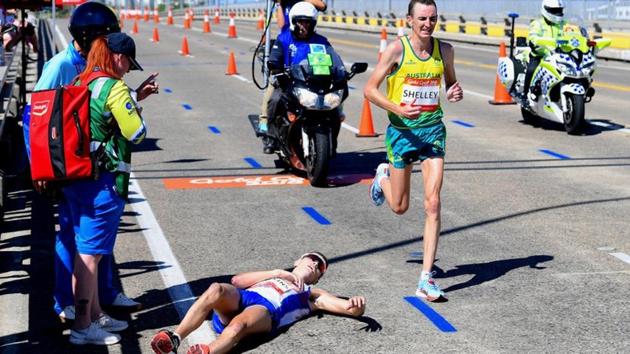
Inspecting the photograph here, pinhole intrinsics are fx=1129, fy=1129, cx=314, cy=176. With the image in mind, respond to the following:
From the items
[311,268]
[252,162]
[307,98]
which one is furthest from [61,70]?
[252,162]

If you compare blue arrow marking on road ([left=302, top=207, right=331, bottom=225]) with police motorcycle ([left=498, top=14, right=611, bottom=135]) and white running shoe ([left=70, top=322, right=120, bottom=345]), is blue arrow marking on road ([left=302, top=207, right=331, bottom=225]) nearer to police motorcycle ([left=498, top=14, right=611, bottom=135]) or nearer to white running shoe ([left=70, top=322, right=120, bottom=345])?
white running shoe ([left=70, top=322, right=120, bottom=345])

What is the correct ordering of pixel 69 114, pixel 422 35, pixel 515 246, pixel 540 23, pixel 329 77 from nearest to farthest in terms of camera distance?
pixel 69 114
pixel 422 35
pixel 515 246
pixel 329 77
pixel 540 23

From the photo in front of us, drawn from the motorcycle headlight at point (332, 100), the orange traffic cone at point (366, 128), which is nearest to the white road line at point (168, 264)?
the motorcycle headlight at point (332, 100)

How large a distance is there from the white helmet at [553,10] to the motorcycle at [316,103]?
4686mm

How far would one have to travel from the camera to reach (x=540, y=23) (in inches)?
646

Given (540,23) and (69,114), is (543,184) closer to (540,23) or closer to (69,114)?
(540,23)

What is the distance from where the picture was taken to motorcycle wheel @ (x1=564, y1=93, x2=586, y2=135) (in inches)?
629

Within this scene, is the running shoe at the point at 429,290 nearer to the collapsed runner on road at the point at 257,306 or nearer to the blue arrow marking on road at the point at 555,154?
the collapsed runner on road at the point at 257,306

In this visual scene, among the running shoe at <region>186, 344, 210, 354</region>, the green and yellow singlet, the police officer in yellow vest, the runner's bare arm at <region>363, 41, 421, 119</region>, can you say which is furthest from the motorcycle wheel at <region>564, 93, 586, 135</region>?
the running shoe at <region>186, 344, 210, 354</region>

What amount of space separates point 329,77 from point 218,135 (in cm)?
509

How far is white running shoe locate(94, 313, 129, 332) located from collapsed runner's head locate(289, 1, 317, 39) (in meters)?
5.75

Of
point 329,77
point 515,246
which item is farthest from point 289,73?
point 515,246

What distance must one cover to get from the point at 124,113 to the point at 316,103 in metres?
5.54

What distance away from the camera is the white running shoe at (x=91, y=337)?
6621 mm
